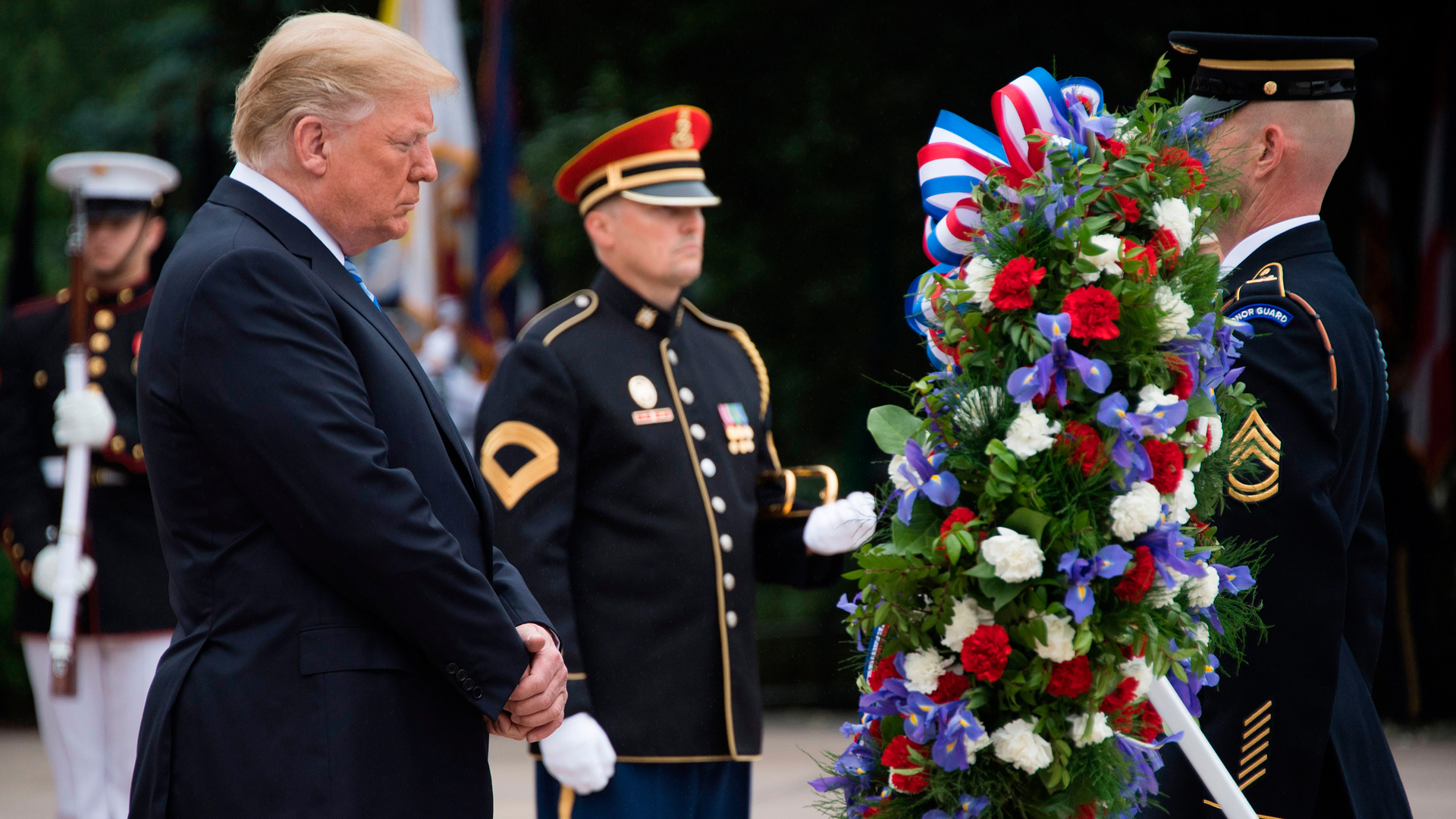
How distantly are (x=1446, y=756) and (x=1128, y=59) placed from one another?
4105 millimetres

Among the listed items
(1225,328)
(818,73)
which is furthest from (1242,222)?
(818,73)

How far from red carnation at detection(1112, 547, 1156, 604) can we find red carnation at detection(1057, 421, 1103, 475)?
0.51ft

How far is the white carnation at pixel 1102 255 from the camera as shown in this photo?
2.15m

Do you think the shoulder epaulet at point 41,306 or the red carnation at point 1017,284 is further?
the shoulder epaulet at point 41,306

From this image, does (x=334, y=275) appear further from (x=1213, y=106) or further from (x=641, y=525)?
(x=1213, y=106)

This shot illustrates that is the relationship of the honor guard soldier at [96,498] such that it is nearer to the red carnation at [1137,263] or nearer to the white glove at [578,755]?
the white glove at [578,755]

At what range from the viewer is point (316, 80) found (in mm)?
2254

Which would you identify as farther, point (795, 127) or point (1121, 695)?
point (795, 127)

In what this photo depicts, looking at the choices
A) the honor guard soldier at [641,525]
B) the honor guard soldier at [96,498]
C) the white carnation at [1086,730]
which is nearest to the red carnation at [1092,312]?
the white carnation at [1086,730]

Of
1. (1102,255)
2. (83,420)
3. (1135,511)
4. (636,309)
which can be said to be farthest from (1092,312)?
(83,420)

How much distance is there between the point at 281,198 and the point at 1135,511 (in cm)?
144

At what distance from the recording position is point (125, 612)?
460cm

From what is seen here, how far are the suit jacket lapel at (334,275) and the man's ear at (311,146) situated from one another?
85 millimetres

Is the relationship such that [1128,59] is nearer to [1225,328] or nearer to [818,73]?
[818,73]
